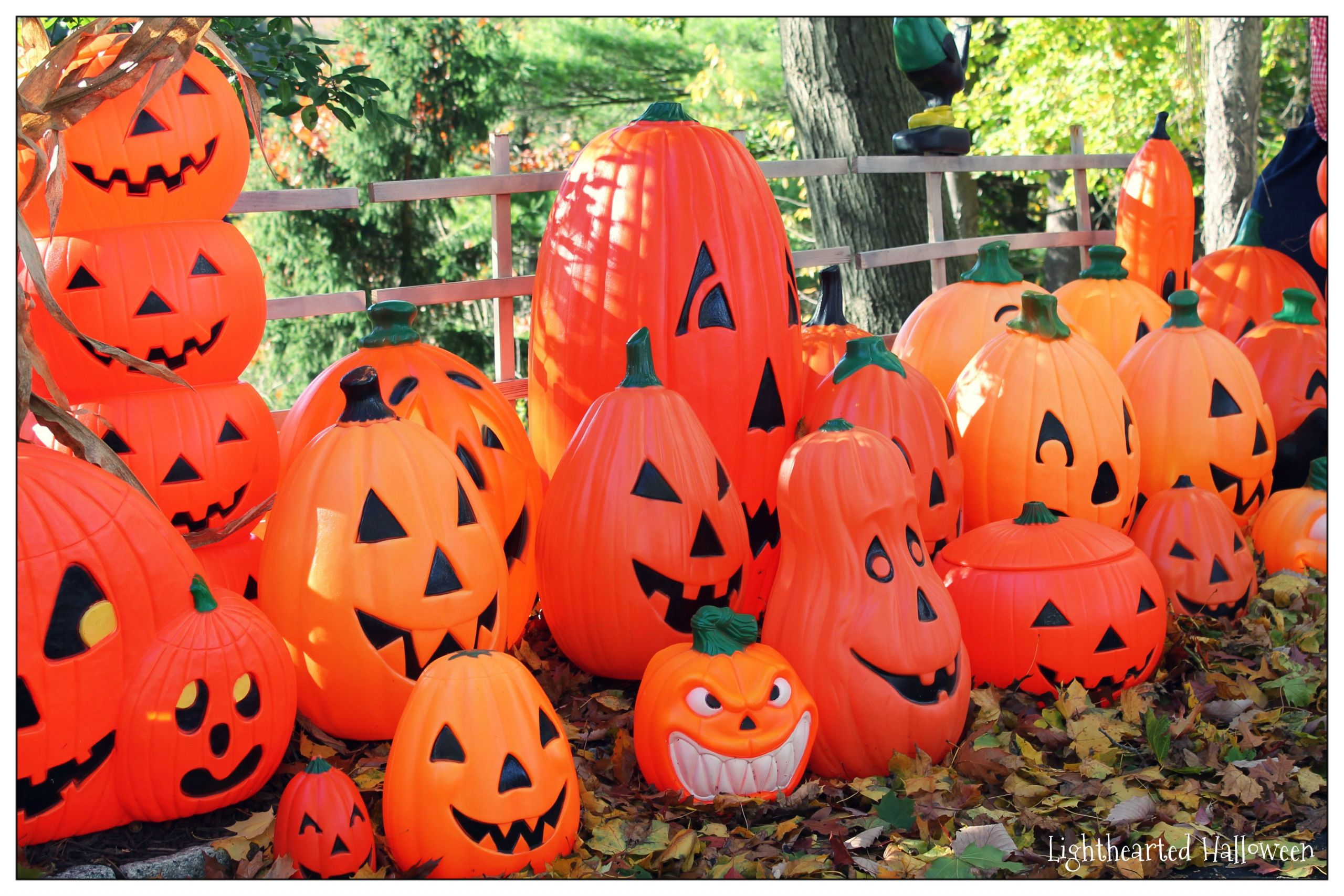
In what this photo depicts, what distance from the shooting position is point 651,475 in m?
3.18

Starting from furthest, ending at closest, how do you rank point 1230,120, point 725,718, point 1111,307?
point 1230,120, point 1111,307, point 725,718

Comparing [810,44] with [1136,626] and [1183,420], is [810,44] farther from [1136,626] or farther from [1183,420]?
[1136,626]

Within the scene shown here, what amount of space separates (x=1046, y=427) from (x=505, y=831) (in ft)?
7.34

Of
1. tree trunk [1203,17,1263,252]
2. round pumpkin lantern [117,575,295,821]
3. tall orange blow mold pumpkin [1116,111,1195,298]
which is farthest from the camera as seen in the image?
tree trunk [1203,17,1263,252]

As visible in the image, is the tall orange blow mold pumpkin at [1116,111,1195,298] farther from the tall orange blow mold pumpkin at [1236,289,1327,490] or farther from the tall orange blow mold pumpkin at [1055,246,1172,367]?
the tall orange blow mold pumpkin at [1236,289,1327,490]

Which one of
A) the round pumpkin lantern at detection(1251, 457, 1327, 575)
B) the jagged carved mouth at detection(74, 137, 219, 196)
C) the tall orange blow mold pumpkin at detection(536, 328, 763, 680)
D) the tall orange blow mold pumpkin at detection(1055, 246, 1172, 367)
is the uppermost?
the jagged carved mouth at detection(74, 137, 219, 196)

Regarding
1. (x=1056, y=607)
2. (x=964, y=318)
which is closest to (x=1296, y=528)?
(x=964, y=318)

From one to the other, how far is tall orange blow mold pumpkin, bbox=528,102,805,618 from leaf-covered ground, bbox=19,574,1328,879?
2.61 ft

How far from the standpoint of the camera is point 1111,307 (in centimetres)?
490

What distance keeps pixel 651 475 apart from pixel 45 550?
1.48 m

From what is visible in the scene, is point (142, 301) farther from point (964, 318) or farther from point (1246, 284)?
point (1246, 284)

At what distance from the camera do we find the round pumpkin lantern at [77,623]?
2.38 m

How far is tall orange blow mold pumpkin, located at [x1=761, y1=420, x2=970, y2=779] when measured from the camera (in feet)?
9.44

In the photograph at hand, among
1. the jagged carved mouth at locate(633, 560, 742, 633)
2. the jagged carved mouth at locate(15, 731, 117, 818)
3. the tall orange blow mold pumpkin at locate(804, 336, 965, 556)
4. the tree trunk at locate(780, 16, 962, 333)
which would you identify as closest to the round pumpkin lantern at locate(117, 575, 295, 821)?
the jagged carved mouth at locate(15, 731, 117, 818)
